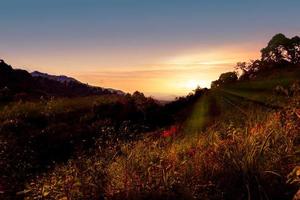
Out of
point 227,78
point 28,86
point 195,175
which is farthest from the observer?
point 28,86

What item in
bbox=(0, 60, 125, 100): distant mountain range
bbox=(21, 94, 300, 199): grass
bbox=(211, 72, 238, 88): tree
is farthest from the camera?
bbox=(211, 72, 238, 88): tree

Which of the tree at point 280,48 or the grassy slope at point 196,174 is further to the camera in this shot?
the tree at point 280,48

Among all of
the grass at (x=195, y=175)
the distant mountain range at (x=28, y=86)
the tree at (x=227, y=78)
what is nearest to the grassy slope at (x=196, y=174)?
the grass at (x=195, y=175)

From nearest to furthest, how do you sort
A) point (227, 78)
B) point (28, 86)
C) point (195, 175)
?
1. point (195, 175)
2. point (227, 78)
3. point (28, 86)

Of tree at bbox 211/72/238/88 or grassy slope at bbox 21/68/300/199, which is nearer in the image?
grassy slope at bbox 21/68/300/199

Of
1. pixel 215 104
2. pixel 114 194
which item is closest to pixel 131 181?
pixel 114 194

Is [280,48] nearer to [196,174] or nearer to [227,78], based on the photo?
[227,78]

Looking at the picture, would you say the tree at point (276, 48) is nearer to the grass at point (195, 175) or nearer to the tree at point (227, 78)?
the tree at point (227, 78)


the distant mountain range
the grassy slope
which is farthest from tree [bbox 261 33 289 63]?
the grassy slope

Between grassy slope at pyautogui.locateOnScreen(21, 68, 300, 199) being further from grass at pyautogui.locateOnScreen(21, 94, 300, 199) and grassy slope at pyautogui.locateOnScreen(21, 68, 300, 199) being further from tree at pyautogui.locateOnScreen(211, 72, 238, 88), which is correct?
tree at pyautogui.locateOnScreen(211, 72, 238, 88)

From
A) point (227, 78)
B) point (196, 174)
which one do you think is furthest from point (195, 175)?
point (227, 78)

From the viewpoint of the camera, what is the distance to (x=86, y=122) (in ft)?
75.0

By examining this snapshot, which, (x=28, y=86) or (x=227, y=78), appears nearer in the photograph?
(x=227, y=78)

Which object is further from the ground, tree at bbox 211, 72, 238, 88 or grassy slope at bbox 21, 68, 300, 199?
tree at bbox 211, 72, 238, 88
